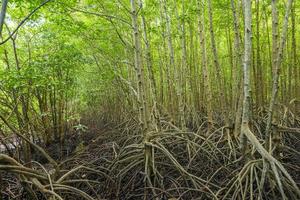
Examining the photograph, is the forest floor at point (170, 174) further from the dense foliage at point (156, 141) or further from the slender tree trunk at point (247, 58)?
the slender tree trunk at point (247, 58)

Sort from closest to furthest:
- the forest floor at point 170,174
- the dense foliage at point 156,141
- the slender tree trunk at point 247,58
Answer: the slender tree trunk at point 247,58
the dense foliage at point 156,141
the forest floor at point 170,174

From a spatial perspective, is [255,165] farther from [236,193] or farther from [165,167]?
A: [165,167]

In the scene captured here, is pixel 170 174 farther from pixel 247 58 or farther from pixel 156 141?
pixel 247 58

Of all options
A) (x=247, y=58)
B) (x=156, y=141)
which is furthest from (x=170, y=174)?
(x=247, y=58)

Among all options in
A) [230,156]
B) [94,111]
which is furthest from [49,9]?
[94,111]

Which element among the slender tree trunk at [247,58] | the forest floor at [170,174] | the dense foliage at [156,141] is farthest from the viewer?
the forest floor at [170,174]

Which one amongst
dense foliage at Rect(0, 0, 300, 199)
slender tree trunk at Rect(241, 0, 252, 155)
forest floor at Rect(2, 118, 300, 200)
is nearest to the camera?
slender tree trunk at Rect(241, 0, 252, 155)

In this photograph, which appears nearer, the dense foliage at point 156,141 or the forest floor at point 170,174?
the dense foliage at point 156,141

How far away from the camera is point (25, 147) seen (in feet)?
13.1

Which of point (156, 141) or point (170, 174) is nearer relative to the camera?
point (156, 141)

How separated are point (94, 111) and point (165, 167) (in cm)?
1314

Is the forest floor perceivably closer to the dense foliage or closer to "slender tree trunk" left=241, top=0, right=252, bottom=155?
the dense foliage

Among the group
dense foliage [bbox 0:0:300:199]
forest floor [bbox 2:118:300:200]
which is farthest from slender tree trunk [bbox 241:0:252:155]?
forest floor [bbox 2:118:300:200]

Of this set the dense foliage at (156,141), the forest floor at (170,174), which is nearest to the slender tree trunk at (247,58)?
the dense foliage at (156,141)
